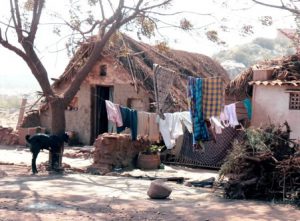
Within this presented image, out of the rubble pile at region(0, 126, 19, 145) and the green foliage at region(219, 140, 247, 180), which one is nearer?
the green foliage at region(219, 140, 247, 180)

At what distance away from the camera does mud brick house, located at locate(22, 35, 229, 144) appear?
1828 centimetres

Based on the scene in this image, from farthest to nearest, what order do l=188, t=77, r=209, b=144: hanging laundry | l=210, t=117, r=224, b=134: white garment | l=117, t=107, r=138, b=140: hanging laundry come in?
1. l=117, t=107, r=138, b=140: hanging laundry
2. l=210, t=117, r=224, b=134: white garment
3. l=188, t=77, r=209, b=144: hanging laundry

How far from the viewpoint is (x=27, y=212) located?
8.14 m

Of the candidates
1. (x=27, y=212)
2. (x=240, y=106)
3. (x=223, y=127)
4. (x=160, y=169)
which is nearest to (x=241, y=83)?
(x=240, y=106)

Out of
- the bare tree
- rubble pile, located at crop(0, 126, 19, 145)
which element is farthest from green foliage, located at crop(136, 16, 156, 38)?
rubble pile, located at crop(0, 126, 19, 145)

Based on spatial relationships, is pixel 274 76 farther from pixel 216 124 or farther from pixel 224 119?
pixel 216 124

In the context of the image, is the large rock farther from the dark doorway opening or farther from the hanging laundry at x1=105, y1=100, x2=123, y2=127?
the dark doorway opening

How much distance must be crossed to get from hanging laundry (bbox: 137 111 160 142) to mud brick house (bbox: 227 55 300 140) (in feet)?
9.49

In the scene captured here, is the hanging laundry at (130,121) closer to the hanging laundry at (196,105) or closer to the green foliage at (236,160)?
the hanging laundry at (196,105)

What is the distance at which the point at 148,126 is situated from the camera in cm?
1507

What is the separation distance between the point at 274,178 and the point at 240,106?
6085 millimetres

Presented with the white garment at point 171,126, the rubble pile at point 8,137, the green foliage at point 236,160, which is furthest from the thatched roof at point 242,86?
the rubble pile at point 8,137

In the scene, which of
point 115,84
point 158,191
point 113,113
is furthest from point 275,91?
point 115,84

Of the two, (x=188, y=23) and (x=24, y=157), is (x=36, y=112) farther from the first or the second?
(x=188, y=23)
